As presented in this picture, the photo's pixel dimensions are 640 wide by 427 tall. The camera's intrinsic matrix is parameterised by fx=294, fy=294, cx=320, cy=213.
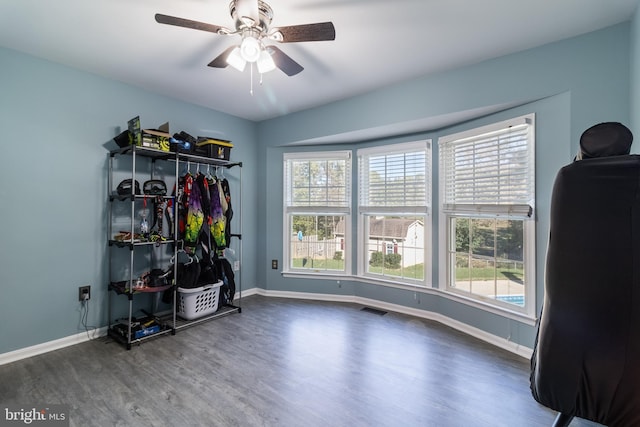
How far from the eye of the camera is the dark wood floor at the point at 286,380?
174 cm

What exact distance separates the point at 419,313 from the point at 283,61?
9.55 feet

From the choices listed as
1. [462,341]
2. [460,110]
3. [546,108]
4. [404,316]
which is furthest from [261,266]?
[546,108]

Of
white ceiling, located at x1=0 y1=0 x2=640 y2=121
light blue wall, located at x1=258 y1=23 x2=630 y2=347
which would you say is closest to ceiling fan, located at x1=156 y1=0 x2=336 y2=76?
white ceiling, located at x1=0 y1=0 x2=640 y2=121

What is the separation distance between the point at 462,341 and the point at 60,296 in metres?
3.62

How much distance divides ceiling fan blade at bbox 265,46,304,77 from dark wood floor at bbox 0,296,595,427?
221cm

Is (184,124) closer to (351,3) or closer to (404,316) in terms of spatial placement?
(351,3)

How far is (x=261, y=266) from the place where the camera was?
13.7ft

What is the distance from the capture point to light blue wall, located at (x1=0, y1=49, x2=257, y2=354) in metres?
2.34

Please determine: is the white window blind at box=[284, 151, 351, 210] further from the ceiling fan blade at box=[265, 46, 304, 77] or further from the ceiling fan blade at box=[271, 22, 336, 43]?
the ceiling fan blade at box=[271, 22, 336, 43]

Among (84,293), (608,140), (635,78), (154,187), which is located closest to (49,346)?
(84,293)

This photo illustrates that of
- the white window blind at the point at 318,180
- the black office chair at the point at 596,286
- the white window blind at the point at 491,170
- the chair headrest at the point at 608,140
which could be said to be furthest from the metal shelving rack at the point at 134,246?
the chair headrest at the point at 608,140

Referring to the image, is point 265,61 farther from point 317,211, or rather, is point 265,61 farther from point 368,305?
point 368,305

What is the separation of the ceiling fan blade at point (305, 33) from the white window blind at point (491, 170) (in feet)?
5.98

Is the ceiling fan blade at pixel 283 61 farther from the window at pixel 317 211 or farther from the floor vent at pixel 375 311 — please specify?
the floor vent at pixel 375 311
